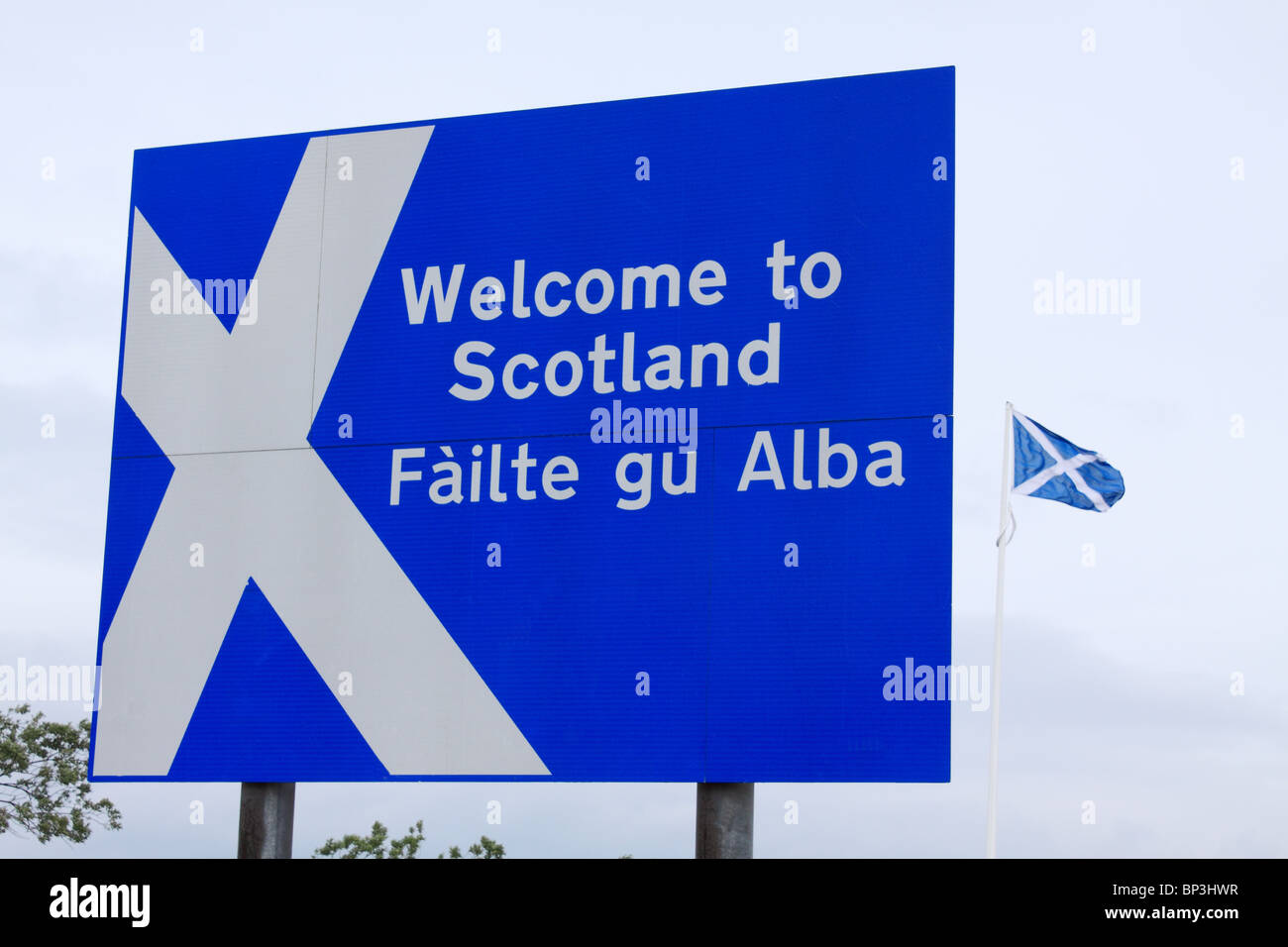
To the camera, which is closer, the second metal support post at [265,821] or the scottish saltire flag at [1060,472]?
the second metal support post at [265,821]

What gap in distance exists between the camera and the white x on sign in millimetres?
11039

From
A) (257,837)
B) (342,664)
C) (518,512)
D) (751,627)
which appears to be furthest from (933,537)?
(257,837)

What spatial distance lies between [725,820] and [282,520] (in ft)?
12.4

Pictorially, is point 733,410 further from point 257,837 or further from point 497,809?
point 257,837

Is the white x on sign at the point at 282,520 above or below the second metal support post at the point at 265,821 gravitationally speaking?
above

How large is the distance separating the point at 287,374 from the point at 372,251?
1.06 metres

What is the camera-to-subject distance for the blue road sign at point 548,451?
10.2 metres

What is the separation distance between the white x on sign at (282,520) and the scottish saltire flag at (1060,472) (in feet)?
20.4

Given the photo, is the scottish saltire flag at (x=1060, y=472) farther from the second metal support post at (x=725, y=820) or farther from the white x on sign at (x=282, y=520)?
the white x on sign at (x=282, y=520)

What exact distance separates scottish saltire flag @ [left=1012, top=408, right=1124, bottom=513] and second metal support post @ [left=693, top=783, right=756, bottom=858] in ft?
18.3

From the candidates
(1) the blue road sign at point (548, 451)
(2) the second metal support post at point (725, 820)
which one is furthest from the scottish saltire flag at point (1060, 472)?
(2) the second metal support post at point (725, 820)

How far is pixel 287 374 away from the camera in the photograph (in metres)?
11.8

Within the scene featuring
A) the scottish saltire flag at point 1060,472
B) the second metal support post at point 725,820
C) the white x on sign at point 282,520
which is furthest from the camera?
the scottish saltire flag at point 1060,472

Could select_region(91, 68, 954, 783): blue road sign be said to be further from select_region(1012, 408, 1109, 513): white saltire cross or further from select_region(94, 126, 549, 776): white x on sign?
select_region(1012, 408, 1109, 513): white saltire cross
